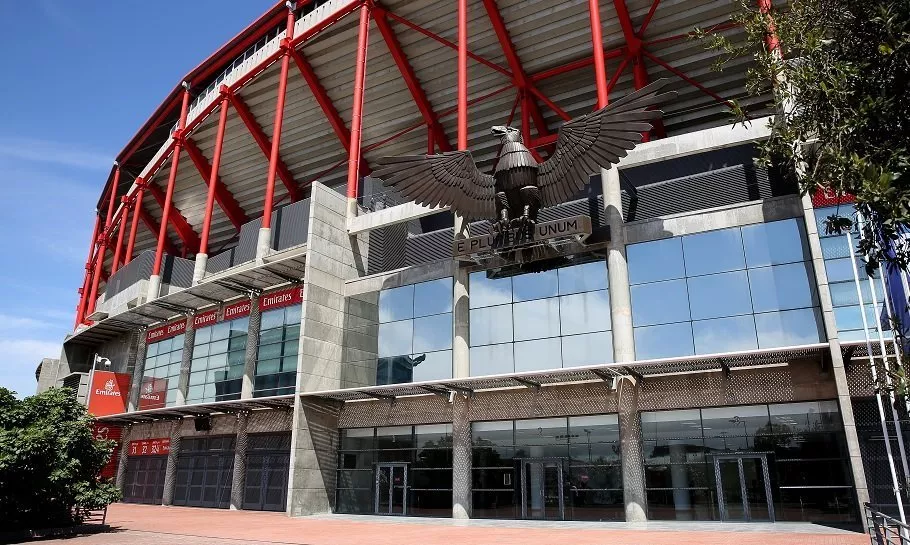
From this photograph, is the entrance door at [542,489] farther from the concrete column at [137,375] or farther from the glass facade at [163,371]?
the concrete column at [137,375]

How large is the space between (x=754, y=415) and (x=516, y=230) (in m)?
9.68

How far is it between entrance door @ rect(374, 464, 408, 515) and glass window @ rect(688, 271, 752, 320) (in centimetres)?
1260

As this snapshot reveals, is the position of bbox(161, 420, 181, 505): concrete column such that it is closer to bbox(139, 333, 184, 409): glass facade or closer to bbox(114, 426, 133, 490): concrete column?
bbox(139, 333, 184, 409): glass facade

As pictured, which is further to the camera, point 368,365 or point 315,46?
point 315,46

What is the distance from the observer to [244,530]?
18.7 m

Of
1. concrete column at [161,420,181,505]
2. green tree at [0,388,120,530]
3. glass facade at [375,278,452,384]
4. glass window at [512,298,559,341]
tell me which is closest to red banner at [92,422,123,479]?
concrete column at [161,420,181,505]

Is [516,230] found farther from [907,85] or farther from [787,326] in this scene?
[907,85]

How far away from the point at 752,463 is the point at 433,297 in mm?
12927

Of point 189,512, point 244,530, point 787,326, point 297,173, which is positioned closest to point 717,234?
point 787,326

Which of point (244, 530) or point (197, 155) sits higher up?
point (197, 155)

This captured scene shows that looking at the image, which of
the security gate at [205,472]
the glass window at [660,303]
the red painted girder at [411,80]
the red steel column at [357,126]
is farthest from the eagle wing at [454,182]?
the security gate at [205,472]

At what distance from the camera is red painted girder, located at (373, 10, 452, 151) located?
3269 cm

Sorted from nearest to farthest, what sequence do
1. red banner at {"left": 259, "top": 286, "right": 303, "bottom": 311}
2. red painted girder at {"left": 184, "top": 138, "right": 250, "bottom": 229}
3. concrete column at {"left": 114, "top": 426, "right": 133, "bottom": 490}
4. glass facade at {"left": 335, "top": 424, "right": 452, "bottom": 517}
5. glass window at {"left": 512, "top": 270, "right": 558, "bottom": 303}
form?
glass window at {"left": 512, "top": 270, "right": 558, "bottom": 303}, glass facade at {"left": 335, "top": 424, "right": 452, "bottom": 517}, red banner at {"left": 259, "top": 286, "right": 303, "bottom": 311}, concrete column at {"left": 114, "top": 426, "right": 133, "bottom": 490}, red painted girder at {"left": 184, "top": 138, "right": 250, "bottom": 229}

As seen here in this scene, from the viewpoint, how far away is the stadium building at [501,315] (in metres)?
18.2
